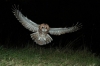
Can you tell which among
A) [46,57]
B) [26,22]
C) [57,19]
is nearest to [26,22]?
[26,22]

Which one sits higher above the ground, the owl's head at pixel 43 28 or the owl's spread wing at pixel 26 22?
the owl's spread wing at pixel 26 22

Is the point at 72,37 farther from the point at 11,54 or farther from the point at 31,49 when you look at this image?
the point at 11,54

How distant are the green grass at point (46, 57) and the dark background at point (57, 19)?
682 mm

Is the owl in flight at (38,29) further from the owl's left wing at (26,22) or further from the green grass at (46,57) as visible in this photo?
the green grass at (46,57)

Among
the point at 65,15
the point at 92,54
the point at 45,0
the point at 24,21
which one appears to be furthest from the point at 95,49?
the point at 24,21

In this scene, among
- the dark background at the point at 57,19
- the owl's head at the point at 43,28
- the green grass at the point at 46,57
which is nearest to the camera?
the green grass at the point at 46,57

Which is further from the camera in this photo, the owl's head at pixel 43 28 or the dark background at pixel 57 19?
the dark background at pixel 57 19

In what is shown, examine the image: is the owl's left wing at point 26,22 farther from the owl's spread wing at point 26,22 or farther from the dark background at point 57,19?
the dark background at point 57,19

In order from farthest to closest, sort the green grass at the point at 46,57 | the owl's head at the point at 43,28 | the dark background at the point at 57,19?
the dark background at the point at 57,19
the owl's head at the point at 43,28
the green grass at the point at 46,57

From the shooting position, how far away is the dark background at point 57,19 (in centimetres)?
851

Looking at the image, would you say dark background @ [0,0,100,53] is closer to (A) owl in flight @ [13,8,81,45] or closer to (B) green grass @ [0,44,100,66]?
(B) green grass @ [0,44,100,66]

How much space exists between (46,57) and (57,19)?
2.16 meters

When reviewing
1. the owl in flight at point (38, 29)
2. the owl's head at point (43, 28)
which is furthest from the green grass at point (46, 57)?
the owl's head at point (43, 28)

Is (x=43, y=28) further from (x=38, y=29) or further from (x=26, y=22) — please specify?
(x=26, y=22)
